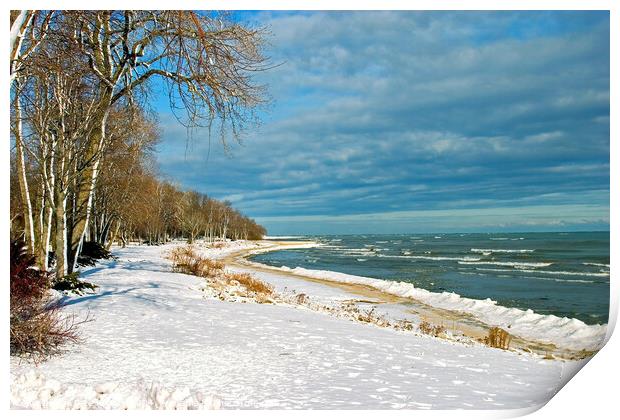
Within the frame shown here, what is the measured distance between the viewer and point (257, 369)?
4.48 m

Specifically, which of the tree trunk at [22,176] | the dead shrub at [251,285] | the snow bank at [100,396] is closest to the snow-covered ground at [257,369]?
the snow bank at [100,396]

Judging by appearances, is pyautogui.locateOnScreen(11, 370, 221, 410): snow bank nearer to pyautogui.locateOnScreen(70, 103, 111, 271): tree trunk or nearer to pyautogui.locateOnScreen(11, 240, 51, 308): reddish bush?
pyautogui.locateOnScreen(11, 240, 51, 308): reddish bush

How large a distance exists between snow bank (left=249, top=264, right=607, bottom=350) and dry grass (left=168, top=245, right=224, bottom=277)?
18.3ft

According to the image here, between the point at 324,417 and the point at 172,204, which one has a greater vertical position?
the point at 172,204

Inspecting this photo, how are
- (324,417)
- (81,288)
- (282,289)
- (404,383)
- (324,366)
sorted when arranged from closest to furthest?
1. (324,417)
2. (404,383)
3. (324,366)
4. (81,288)
5. (282,289)

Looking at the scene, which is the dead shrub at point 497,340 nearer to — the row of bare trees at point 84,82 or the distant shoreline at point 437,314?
the distant shoreline at point 437,314

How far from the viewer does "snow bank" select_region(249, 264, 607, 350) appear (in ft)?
26.5

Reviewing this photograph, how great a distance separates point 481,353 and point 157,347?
3.75 metres

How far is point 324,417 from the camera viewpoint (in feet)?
12.7

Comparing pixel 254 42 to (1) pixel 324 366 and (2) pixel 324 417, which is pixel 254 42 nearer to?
(1) pixel 324 366

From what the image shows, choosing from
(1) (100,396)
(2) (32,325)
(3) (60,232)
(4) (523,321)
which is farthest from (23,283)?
(4) (523,321)

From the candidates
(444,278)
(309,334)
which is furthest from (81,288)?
(444,278)

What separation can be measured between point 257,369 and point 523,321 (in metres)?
7.70

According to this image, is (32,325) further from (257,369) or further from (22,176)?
(22,176)
